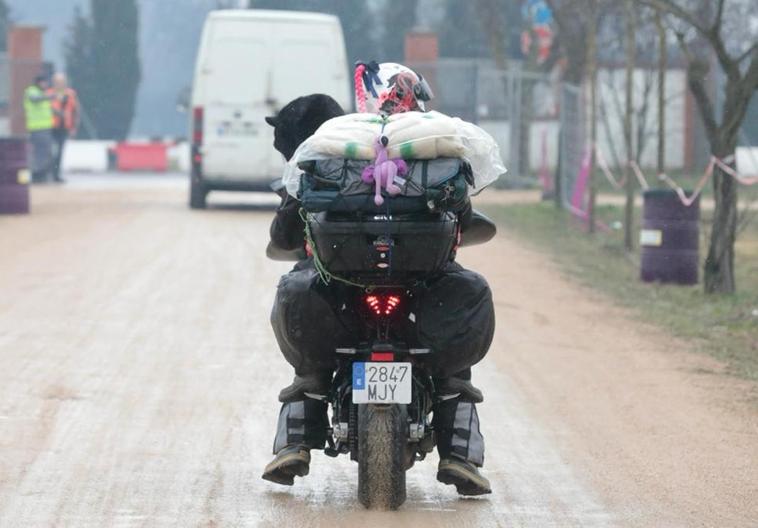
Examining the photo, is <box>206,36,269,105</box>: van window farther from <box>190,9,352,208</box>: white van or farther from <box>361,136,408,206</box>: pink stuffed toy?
<box>361,136,408,206</box>: pink stuffed toy

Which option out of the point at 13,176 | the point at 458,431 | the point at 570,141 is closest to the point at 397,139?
the point at 458,431

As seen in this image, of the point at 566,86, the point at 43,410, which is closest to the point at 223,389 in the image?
the point at 43,410

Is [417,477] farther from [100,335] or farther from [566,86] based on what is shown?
[566,86]

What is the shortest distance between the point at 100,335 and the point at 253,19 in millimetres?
11422

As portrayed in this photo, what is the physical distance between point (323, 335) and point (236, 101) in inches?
641

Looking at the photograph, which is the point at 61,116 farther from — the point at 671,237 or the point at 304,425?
the point at 304,425

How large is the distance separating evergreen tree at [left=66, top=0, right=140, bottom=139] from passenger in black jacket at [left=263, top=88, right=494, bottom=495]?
144 feet

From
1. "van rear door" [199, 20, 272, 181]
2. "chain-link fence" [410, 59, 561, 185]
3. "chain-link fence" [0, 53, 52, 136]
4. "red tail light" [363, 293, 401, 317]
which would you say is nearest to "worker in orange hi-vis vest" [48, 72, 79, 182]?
"chain-link fence" [0, 53, 52, 136]

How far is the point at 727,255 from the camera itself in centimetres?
1453

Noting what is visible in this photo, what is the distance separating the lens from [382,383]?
6211 millimetres

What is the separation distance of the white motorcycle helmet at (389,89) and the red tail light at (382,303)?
71 centimetres

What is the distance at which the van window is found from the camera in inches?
867

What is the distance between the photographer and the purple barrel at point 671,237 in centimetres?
1555

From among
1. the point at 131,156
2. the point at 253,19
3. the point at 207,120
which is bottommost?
the point at 131,156
